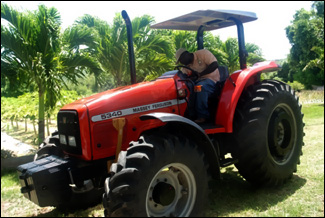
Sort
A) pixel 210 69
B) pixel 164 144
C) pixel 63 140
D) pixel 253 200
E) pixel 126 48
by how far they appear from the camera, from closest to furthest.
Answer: pixel 164 144
pixel 63 140
pixel 253 200
pixel 210 69
pixel 126 48

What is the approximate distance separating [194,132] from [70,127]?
4.48 feet

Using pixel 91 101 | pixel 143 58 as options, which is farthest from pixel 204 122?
pixel 143 58

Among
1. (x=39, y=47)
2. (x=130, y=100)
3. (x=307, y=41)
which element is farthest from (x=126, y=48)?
(x=307, y=41)

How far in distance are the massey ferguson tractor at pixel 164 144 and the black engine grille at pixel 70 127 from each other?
1 cm

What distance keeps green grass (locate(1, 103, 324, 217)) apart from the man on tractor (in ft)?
3.51

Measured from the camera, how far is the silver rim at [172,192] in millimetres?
2777

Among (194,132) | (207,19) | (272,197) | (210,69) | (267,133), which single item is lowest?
(272,197)

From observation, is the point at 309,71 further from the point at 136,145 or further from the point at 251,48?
the point at 136,145

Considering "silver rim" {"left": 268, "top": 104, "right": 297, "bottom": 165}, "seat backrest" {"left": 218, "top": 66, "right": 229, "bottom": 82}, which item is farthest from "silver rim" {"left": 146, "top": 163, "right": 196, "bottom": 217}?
"seat backrest" {"left": 218, "top": 66, "right": 229, "bottom": 82}

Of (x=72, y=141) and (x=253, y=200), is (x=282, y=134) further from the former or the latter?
(x=72, y=141)

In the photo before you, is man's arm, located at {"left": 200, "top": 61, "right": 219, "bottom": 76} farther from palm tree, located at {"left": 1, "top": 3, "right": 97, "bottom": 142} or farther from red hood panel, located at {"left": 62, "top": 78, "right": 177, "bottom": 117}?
palm tree, located at {"left": 1, "top": 3, "right": 97, "bottom": 142}

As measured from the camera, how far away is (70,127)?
3197 millimetres

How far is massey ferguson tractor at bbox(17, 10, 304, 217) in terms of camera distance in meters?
2.65

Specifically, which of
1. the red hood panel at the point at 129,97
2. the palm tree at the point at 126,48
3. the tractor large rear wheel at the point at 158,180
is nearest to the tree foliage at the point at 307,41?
the palm tree at the point at 126,48
